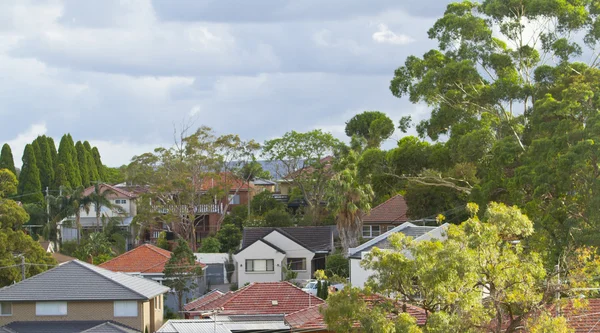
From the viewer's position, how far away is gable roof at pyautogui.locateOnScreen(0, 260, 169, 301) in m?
42.8

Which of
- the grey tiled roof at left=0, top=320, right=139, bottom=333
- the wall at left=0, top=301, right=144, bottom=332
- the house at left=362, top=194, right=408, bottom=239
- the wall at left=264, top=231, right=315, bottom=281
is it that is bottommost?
the grey tiled roof at left=0, top=320, right=139, bottom=333

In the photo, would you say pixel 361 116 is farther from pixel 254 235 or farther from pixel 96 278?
pixel 96 278

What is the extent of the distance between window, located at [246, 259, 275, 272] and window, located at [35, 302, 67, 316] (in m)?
26.5

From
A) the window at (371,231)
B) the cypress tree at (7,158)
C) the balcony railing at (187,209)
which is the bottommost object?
the window at (371,231)

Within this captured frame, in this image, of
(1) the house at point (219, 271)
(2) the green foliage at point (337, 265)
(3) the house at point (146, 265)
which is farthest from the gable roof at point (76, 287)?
(1) the house at point (219, 271)

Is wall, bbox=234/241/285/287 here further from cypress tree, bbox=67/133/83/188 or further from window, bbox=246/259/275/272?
cypress tree, bbox=67/133/83/188

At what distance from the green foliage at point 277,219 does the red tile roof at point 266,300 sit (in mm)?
33336

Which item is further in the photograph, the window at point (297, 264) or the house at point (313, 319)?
the window at point (297, 264)

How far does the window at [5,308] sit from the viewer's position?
141ft

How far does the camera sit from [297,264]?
232 feet

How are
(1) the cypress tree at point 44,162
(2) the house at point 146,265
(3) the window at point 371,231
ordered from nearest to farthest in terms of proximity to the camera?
(2) the house at point 146,265 < (3) the window at point 371,231 < (1) the cypress tree at point 44,162

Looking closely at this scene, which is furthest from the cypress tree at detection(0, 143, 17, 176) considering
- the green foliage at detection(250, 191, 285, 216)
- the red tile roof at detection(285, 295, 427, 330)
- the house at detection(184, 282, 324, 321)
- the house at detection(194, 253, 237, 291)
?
the red tile roof at detection(285, 295, 427, 330)

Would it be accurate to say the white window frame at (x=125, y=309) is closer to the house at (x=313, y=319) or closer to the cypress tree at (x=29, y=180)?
the house at (x=313, y=319)

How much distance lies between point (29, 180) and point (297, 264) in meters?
45.2
